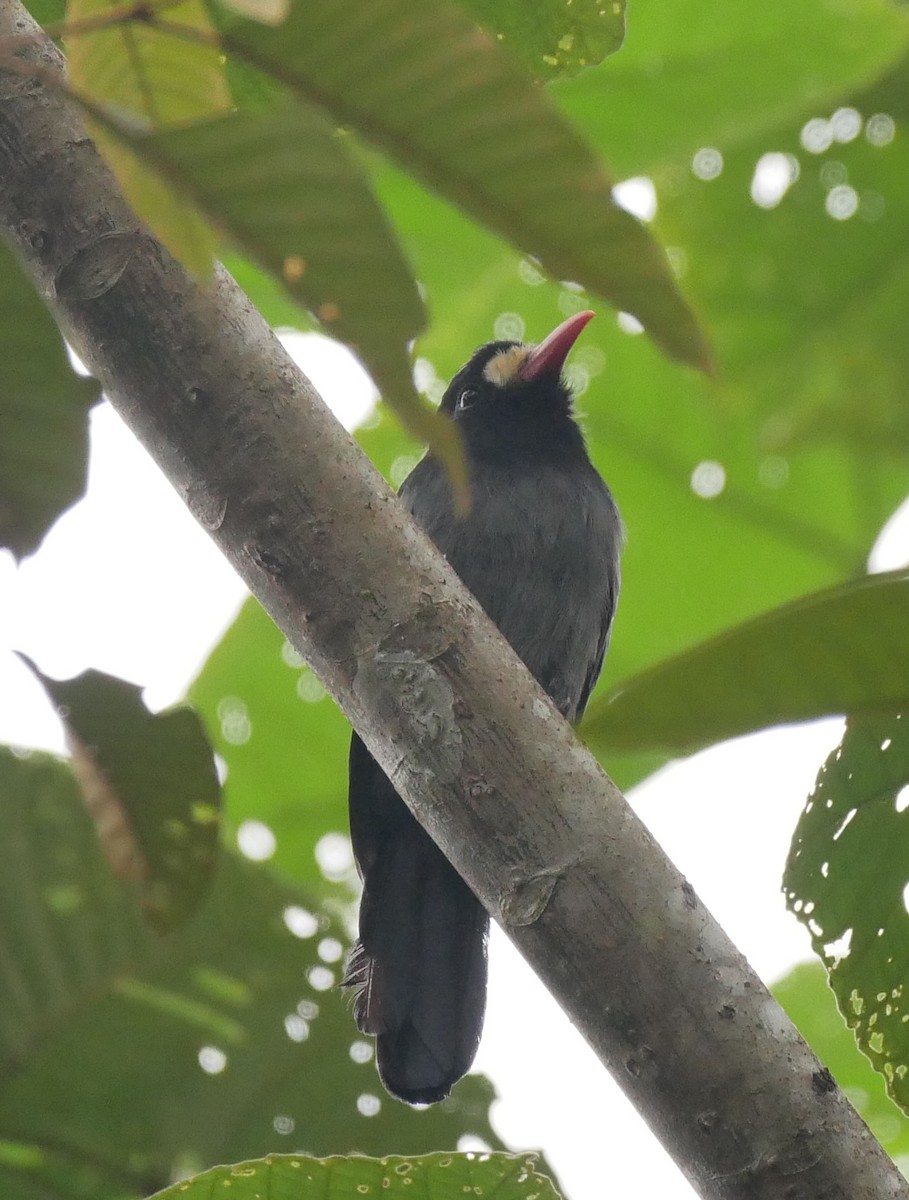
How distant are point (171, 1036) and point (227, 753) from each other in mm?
1267

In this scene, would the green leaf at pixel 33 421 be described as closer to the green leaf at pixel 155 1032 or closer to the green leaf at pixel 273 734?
the green leaf at pixel 155 1032

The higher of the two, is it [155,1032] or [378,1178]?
[155,1032]

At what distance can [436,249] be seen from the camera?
420 cm

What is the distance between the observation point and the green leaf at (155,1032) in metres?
2.68

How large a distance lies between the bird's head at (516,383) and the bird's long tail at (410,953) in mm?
1039

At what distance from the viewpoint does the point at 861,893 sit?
1558mm

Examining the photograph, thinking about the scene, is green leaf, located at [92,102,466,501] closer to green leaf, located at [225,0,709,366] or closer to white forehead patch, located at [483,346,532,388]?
green leaf, located at [225,0,709,366]

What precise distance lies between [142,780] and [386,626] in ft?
0.84

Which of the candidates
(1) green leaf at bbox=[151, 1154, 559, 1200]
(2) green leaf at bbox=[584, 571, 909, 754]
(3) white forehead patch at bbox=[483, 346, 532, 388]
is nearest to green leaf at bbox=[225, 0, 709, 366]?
(2) green leaf at bbox=[584, 571, 909, 754]

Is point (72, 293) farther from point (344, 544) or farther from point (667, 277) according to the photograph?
point (667, 277)

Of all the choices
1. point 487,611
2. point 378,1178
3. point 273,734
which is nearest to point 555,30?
point 378,1178

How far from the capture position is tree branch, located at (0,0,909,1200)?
1.31 meters

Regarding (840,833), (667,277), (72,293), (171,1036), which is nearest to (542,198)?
(667,277)

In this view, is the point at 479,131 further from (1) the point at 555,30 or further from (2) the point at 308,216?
(1) the point at 555,30
